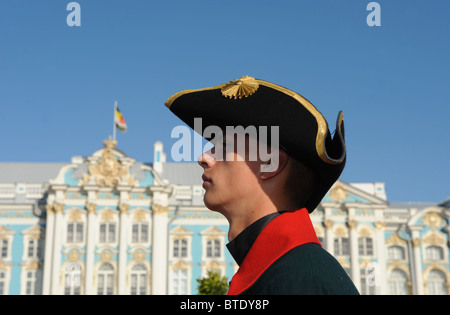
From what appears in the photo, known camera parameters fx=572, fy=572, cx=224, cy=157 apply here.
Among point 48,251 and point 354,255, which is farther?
point 354,255

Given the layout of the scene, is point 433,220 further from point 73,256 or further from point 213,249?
point 73,256

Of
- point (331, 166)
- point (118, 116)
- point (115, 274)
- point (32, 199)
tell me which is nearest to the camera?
point (331, 166)

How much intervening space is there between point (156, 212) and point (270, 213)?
1123 inches

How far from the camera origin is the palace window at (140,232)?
101 ft

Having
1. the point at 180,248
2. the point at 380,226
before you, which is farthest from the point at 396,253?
the point at 180,248

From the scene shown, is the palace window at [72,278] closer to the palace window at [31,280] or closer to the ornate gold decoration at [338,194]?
the palace window at [31,280]

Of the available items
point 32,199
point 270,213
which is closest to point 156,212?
point 32,199

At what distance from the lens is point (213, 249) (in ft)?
105

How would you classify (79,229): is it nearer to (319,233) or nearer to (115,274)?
(115,274)

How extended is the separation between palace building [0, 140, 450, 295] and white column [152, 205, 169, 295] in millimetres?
54

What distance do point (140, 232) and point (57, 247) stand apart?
14.3ft

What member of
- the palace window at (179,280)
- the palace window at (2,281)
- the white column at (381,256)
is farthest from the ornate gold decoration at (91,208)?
the white column at (381,256)

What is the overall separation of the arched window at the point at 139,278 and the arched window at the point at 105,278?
1095 mm

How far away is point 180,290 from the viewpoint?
3145 centimetres
